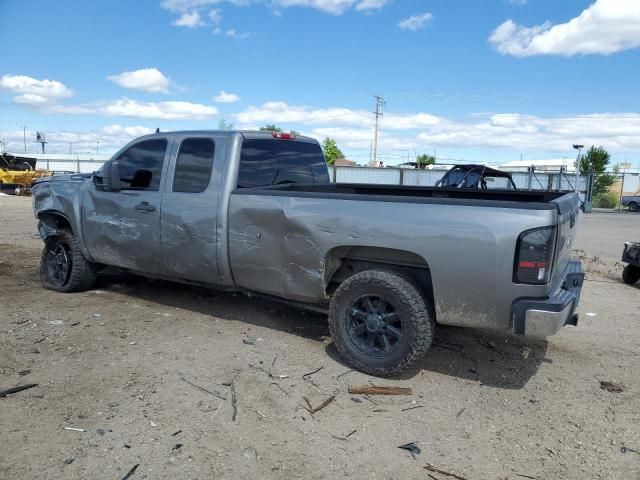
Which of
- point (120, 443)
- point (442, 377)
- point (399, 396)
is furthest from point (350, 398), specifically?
point (120, 443)

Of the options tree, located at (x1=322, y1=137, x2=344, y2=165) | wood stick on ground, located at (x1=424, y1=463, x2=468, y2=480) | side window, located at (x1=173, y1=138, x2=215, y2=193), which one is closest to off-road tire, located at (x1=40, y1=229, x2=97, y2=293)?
side window, located at (x1=173, y1=138, x2=215, y2=193)

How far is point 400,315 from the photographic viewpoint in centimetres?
407

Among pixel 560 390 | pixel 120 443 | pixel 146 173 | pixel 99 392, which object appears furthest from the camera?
pixel 146 173

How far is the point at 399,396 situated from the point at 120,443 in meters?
1.94

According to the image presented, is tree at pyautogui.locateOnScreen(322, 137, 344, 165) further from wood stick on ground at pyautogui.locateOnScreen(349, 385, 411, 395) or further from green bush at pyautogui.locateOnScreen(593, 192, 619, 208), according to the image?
wood stick on ground at pyautogui.locateOnScreen(349, 385, 411, 395)

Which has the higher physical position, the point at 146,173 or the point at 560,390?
the point at 146,173

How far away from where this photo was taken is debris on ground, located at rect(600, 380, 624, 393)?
4.11 meters

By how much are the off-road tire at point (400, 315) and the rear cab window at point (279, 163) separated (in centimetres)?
159

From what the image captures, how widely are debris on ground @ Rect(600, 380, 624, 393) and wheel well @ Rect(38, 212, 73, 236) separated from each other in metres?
5.96

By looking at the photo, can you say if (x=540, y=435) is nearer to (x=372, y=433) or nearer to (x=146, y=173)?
(x=372, y=433)

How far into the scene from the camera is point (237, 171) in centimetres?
505

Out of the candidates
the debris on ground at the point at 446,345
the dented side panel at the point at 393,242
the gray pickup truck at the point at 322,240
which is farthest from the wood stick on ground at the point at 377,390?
the debris on ground at the point at 446,345

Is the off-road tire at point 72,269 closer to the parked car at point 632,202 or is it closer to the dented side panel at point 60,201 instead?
the dented side panel at point 60,201

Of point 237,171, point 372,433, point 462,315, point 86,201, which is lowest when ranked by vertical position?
point 372,433
